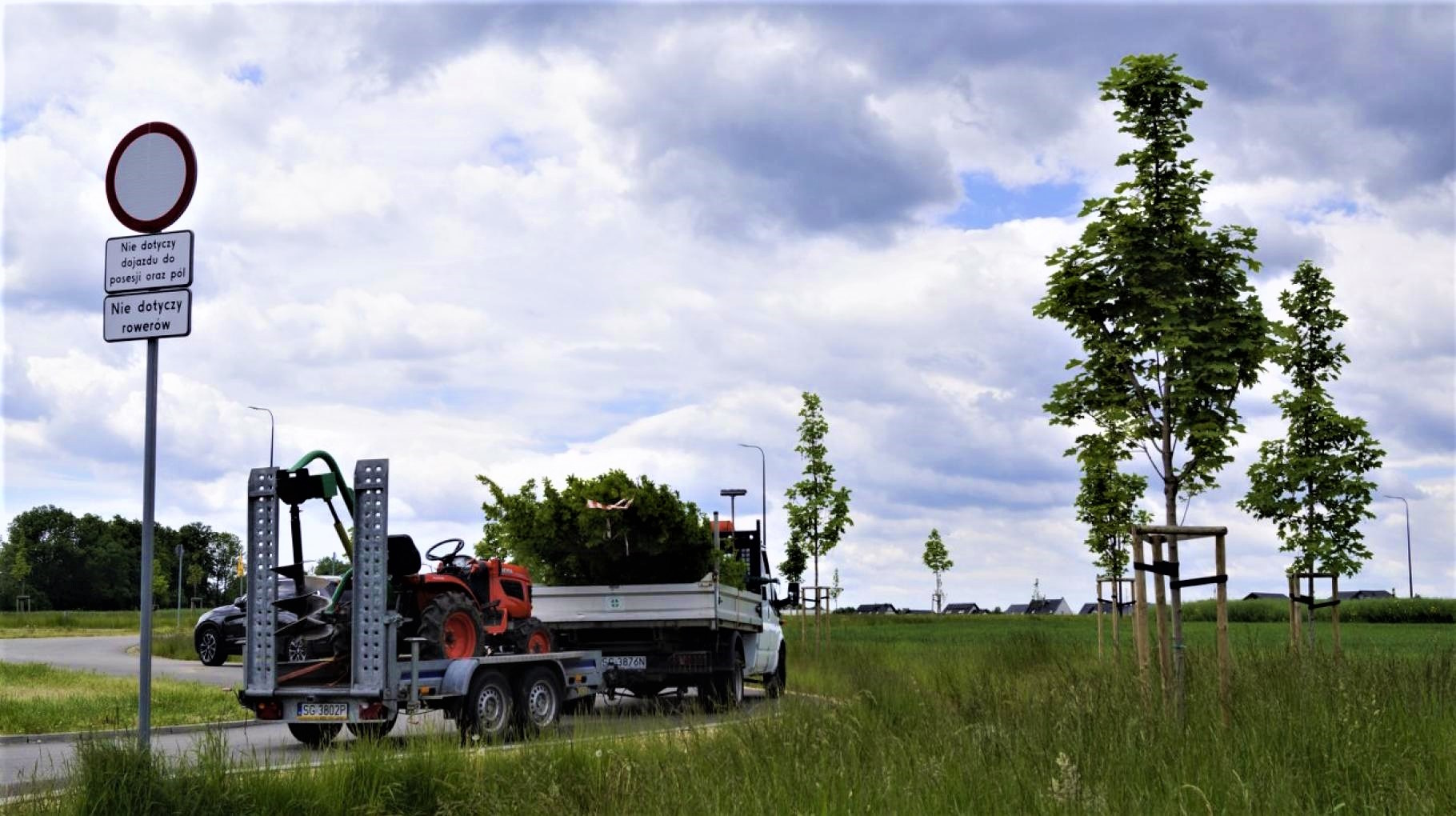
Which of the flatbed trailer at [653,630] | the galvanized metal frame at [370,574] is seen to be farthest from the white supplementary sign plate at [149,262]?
the flatbed trailer at [653,630]

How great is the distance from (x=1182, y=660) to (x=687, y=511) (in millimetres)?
9470

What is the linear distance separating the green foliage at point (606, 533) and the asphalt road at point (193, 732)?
1835 millimetres

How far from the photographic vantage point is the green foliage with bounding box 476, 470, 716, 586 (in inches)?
722

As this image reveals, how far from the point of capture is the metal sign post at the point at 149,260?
29.2 ft

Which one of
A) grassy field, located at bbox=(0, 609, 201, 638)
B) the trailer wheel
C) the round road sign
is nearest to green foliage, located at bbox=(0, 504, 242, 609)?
grassy field, located at bbox=(0, 609, 201, 638)

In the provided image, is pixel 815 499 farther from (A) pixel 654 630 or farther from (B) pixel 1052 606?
(B) pixel 1052 606

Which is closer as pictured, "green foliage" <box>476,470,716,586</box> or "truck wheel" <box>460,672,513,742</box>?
"truck wheel" <box>460,672,513,742</box>

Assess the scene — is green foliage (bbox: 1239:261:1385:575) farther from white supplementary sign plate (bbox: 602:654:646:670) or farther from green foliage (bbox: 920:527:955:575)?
green foliage (bbox: 920:527:955:575)

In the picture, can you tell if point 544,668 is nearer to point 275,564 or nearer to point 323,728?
point 323,728

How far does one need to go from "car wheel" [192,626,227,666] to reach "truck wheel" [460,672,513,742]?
63.9 feet

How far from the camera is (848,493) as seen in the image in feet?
124

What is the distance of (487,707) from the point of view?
44.5 feet

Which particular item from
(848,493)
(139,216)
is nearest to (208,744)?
(139,216)

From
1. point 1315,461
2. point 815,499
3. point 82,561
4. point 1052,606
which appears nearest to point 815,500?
point 815,499
